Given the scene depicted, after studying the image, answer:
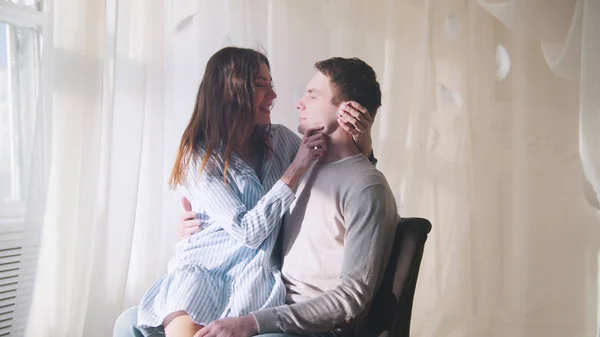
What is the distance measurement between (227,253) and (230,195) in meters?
0.14

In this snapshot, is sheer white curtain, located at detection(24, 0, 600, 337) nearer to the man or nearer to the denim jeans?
the denim jeans

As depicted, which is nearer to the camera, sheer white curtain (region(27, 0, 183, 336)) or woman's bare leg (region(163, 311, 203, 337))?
woman's bare leg (region(163, 311, 203, 337))

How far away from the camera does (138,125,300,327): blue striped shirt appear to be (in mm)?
1095

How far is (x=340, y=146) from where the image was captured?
1161 mm

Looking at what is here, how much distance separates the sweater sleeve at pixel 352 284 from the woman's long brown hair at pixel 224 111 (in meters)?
0.37

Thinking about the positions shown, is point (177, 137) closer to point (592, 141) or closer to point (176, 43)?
point (176, 43)

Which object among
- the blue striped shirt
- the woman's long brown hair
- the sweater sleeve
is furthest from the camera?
the woman's long brown hair

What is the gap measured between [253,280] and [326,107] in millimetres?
423

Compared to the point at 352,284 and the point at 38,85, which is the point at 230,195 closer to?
the point at 352,284

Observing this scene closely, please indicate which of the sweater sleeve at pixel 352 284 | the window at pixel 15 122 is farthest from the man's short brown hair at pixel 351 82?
the window at pixel 15 122

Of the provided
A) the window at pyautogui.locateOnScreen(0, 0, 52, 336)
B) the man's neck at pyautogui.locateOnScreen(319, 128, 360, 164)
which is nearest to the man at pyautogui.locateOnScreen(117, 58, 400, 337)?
the man's neck at pyautogui.locateOnScreen(319, 128, 360, 164)

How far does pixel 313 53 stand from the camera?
1.84 meters

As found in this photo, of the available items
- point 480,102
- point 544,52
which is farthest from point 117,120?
point 544,52

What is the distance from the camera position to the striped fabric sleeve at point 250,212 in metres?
1.11
